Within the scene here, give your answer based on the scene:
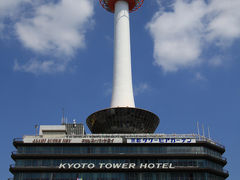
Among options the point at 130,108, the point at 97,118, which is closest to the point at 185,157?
the point at 130,108

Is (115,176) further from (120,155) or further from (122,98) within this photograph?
(122,98)

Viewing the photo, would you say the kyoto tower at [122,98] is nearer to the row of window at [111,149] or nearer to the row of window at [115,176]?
the row of window at [111,149]

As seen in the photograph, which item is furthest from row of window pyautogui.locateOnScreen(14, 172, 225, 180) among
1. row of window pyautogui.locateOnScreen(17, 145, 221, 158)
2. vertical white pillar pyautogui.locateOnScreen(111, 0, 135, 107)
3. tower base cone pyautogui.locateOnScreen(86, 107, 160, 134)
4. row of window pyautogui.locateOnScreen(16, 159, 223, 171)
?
vertical white pillar pyautogui.locateOnScreen(111, 0, 135, 107)

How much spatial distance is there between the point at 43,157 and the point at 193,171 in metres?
37.6

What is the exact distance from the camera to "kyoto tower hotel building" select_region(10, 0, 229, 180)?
9588cm

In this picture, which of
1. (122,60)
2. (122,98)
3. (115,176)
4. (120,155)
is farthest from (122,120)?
(122,60)

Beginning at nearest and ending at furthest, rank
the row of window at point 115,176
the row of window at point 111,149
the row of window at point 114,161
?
the row of window at point 115,176
the row of window at point 114,161
the row of window at point 111,149

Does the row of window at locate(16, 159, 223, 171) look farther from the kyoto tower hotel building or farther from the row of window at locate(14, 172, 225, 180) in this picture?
the row of window at locate(14, 172, 225, 180)

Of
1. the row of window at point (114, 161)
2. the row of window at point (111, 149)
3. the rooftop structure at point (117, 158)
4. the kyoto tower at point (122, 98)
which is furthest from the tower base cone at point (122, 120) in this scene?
the row of window at point (114, 161)

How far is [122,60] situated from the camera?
123 m

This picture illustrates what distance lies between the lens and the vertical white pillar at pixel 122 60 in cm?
A: 11525

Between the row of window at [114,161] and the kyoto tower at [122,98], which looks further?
the kyoto tower at [122,98]

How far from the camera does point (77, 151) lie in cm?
9938

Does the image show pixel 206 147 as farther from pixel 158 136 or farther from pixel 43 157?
pixel 43 157
